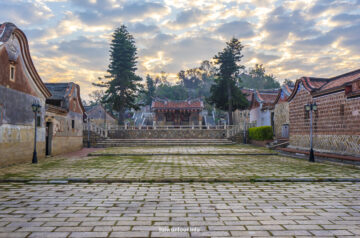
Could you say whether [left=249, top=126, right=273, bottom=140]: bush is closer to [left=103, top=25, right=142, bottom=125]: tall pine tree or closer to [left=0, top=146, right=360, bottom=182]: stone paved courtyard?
[left=0, top=146, right=360, bottom=182]: stone paved courtyard

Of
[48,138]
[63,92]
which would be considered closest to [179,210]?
[48,138]

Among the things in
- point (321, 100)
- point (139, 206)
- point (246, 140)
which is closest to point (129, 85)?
point (246, 140)

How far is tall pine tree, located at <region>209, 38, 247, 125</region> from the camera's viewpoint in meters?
30.3

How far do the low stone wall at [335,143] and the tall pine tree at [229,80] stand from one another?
14869 mm

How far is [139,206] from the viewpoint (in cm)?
444

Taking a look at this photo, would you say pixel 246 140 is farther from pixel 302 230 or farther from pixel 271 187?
pixel 302 230

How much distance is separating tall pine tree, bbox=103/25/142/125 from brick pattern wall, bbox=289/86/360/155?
21.3m

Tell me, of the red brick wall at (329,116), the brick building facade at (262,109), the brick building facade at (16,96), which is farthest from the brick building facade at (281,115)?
the brick building facade at (16,96)

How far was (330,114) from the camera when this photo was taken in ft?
42.1

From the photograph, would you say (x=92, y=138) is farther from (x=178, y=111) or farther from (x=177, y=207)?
(x=177, y=207)

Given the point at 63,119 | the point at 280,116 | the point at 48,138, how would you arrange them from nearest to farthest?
1. the point at 48,138
2. the point at 63,119
3. the point at 280,116

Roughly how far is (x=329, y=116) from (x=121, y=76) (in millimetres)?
25930

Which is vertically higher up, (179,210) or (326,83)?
(326,83)

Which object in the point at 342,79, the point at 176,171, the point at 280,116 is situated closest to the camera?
the point at 176,171
